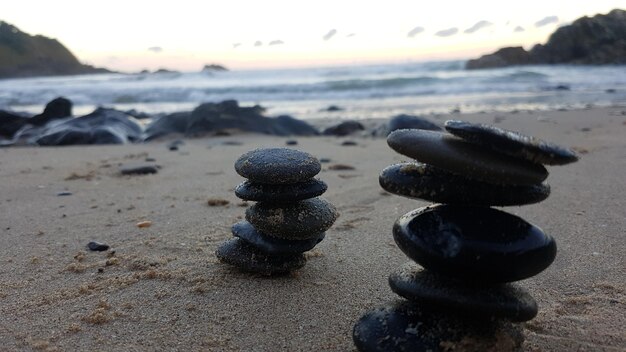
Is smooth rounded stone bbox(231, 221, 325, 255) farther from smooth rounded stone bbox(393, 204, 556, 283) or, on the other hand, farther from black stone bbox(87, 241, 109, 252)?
black stone bbox(87, 241, 109, 252)

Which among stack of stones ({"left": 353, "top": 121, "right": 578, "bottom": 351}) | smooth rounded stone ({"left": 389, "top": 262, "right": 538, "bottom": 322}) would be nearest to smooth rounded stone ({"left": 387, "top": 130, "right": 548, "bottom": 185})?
stack of stones ({"left": 353, "top": 121, "right": 578, "bottom": 351})

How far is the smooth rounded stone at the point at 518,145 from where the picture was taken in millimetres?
1566

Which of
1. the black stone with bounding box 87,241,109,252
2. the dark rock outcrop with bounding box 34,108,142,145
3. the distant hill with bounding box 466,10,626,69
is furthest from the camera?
the distant hill with bounding box 466,10,626,69

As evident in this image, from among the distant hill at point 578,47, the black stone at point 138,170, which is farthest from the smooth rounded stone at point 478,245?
the distant hill at point 578,47

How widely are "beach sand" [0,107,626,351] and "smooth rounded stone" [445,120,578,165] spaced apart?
0.72 metres

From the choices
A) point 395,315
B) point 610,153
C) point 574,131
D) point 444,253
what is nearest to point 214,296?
point 395,315

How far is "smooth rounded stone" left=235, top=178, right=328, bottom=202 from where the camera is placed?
7.96ft

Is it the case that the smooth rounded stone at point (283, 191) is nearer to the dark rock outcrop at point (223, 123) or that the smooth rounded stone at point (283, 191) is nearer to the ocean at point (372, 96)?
the dark rock outcrop at point (223, 123)

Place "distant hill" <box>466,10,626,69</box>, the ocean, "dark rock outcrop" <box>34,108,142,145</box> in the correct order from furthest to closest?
"distant hill" <box>466,10,626,69</box> < the ocean < "dark rock outcrop" <box>34,108,142,145</box>

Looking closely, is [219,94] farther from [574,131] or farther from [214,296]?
[214,296]

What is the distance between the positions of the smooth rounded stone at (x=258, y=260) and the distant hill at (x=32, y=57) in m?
53.0

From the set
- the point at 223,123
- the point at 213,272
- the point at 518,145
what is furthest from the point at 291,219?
the point at 223,123

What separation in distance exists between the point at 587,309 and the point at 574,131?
6487 mm

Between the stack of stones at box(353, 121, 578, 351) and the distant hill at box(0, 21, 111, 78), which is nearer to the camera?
the stack of stones at box(353, 121, 578, 351)
